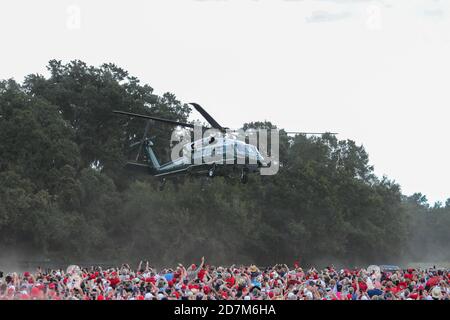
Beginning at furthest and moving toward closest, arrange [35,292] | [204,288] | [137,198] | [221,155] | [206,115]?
[137,198]
[221,155]
[206,115]
[204,288]
[35,292]

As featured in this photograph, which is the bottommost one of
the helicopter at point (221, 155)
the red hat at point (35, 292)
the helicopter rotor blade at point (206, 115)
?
the red hat at point (35, 292)

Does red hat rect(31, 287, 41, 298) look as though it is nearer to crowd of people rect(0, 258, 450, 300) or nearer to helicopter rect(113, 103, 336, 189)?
crowd of people rect(0, 258, 450, 300)

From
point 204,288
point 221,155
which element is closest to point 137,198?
point 221,155

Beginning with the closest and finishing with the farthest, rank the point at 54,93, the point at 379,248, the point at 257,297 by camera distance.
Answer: the point at 257,297 < the point at 54,93 < the point at 379,248

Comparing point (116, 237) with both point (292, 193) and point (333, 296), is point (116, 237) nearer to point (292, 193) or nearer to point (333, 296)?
point (292, 193)

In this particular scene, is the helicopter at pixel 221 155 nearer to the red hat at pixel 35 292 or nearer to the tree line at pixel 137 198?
the red hat at pixel 35 292

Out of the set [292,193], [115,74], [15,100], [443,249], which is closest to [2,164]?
[15,100]

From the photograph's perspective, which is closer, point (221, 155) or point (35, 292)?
point (35, 292)

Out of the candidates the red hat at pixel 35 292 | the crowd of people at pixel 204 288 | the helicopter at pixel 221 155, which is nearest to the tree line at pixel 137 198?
the helicopter at pixel 221 155

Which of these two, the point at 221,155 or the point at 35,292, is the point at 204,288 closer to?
the point at 35,292
